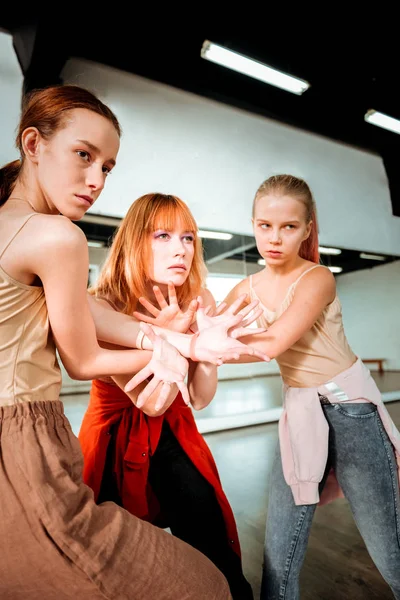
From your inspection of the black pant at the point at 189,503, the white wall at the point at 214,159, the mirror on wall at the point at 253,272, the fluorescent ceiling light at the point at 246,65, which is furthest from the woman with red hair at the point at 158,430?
the fluorescent ceiling light at the point at 246,65

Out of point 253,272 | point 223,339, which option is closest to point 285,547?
point 223,339

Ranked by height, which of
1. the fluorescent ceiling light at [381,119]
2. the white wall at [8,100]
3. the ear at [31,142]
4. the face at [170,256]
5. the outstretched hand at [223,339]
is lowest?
the outstretched hand at [223,339]

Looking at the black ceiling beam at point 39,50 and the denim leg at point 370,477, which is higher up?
the black ceiling beam at point 39,50

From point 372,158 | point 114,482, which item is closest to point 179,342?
point 114,482

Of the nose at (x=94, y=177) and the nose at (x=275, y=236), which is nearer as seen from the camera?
the nose at (x=94, y=177)

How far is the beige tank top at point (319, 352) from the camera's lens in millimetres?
1215

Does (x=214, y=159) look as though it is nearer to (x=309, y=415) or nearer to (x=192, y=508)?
(x=309, y=415)

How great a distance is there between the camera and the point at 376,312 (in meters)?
8.36

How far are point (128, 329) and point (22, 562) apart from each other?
1.71 ft

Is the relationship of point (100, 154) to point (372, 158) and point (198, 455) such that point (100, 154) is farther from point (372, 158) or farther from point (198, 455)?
point (372, 158)

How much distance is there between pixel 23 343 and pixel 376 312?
346 inches

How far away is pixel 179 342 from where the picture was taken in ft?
3.14

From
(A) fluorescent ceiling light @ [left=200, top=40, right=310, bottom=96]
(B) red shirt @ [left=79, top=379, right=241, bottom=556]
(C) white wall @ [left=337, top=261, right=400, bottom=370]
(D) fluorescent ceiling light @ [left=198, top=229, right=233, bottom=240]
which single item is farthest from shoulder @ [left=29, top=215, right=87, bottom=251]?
(C) white wall @ [left=337, top=261, right=400, bottom=370]

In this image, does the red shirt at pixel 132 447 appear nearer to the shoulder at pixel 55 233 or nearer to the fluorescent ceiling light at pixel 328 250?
the shoulder at pixel 55 233
